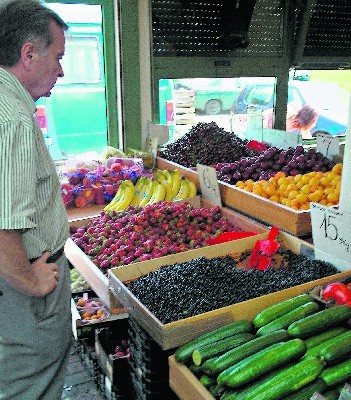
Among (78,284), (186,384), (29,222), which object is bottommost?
(78,284)

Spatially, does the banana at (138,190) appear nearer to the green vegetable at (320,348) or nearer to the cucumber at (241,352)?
the cucumber at (241,352)

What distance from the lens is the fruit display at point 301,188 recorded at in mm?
2830

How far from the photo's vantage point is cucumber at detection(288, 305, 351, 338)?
1.55 m

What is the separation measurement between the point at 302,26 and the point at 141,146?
2365 millimetres

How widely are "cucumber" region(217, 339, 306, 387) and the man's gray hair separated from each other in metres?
1.27

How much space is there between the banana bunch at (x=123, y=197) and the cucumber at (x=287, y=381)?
225cm

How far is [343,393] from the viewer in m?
1.22

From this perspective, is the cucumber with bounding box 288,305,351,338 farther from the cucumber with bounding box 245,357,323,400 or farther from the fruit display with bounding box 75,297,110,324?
the fruit display with bounding box 75,297,110,324

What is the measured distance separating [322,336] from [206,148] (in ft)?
9.48

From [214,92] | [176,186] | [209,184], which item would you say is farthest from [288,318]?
[214,92]

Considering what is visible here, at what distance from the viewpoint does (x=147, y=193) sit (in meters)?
3.57

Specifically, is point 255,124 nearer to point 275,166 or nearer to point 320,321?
point 275,166

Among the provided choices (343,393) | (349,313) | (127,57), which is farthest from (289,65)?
(343,393)

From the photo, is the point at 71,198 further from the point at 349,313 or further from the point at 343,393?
the point at 343,393
